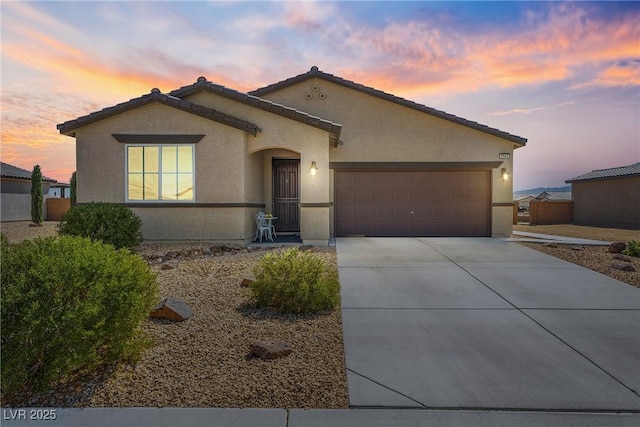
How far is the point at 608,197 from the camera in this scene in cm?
2245

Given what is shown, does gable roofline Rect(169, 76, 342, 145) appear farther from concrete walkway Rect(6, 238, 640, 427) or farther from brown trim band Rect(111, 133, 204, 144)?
concrete walkway Rect(6, 238, 640, 427)

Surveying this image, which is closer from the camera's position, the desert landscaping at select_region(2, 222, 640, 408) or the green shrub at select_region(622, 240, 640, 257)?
the desert landscaping at select_region(2, 222, 640, 408)

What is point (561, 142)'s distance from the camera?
63.9ft

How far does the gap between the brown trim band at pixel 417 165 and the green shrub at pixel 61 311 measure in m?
10.6

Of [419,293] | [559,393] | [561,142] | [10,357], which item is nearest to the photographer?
[10,357]

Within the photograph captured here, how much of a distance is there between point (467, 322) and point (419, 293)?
4.59 feet

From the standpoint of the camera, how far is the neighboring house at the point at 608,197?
2070 cm

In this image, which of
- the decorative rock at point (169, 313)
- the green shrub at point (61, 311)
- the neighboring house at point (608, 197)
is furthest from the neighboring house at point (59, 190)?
the neighboring house at point (608, 197)

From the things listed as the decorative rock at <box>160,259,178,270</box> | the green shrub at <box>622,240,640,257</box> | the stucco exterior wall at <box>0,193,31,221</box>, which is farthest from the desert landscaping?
the stucco exterior wall at <box>0,193,31,221</box>

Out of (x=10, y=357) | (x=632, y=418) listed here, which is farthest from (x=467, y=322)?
(x=10, y=357)

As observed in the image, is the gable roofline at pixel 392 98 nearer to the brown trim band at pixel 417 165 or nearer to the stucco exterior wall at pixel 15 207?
the brown trim band at pixel 417 165

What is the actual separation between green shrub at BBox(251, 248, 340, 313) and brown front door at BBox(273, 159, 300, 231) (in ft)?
27.8

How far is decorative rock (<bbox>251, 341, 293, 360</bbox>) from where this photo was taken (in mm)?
3729

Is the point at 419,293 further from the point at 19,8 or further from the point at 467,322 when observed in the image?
the point at 19,8
